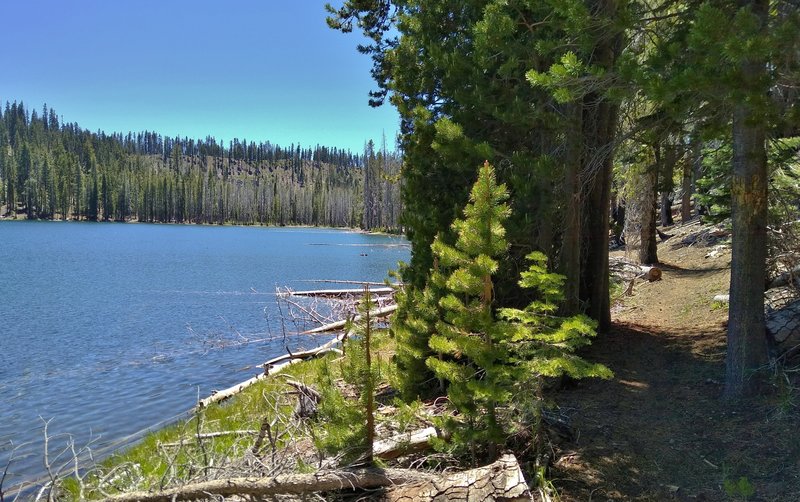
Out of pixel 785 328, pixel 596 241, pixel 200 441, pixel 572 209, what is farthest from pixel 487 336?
pixel 596 241

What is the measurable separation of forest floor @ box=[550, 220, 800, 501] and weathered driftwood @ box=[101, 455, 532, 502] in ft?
2.51

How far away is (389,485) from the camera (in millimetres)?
4082

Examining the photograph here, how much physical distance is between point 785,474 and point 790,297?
150 inches

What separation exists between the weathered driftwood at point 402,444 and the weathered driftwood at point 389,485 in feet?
1.70

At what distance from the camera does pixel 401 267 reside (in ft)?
26.0

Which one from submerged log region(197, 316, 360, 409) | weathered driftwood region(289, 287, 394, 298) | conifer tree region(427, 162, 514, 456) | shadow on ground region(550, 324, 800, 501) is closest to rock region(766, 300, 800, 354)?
shadow on ground region(550, 324, 800, 501)

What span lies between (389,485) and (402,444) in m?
0.67

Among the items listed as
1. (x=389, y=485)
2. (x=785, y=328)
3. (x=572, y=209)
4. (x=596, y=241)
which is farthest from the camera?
(x=596, y=241)

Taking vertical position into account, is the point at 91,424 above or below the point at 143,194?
below

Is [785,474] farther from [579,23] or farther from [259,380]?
[259,380]

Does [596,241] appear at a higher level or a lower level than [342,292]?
Result: higher

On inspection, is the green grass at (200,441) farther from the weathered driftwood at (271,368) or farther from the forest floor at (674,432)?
the forest floor at (674,432)

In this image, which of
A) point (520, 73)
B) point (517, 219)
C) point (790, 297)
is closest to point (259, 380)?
point (517, 219)

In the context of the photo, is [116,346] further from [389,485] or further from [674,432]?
[674,432]
